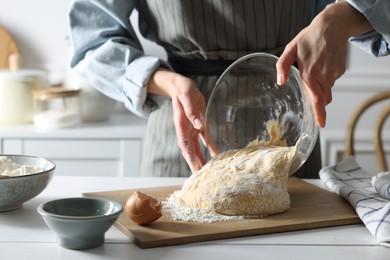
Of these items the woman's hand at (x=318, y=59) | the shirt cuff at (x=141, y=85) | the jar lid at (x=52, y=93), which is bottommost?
the jar lid at (x=52, y=93)

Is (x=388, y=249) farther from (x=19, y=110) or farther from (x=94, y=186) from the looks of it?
(x=19, y=110)

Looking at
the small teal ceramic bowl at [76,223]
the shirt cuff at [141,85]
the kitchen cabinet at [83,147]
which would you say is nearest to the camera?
the small teal ceramic bowl at [76,223]

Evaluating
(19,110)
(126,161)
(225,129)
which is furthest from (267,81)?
(19,110)

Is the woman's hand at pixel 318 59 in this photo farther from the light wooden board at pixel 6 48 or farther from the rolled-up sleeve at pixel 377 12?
the light wooden board at pixel 6 48

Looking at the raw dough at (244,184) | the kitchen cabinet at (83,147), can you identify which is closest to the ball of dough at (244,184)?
the raw dough at (244,184)

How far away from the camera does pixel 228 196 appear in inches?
41.1

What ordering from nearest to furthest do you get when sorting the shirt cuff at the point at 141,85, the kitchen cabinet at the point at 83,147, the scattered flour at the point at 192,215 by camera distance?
the scattered flour at the point at 192,215 → the shirt cuff at the point at 141,85 → the kitchen cabinet at the point at 83,147

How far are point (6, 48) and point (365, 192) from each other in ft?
5.48

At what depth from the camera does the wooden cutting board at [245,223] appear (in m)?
0.95

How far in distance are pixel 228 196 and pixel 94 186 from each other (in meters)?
0.32

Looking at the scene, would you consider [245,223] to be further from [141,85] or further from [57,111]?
[57,111]

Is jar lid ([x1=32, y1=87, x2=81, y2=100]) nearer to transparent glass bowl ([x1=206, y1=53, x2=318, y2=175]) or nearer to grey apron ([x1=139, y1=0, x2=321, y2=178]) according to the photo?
grey apron ([x1=139, y1=0, x2=321, y2=178])

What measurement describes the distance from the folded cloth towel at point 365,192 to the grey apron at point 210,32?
0.16m

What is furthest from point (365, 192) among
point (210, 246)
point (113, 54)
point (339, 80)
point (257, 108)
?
point (339, 80)
